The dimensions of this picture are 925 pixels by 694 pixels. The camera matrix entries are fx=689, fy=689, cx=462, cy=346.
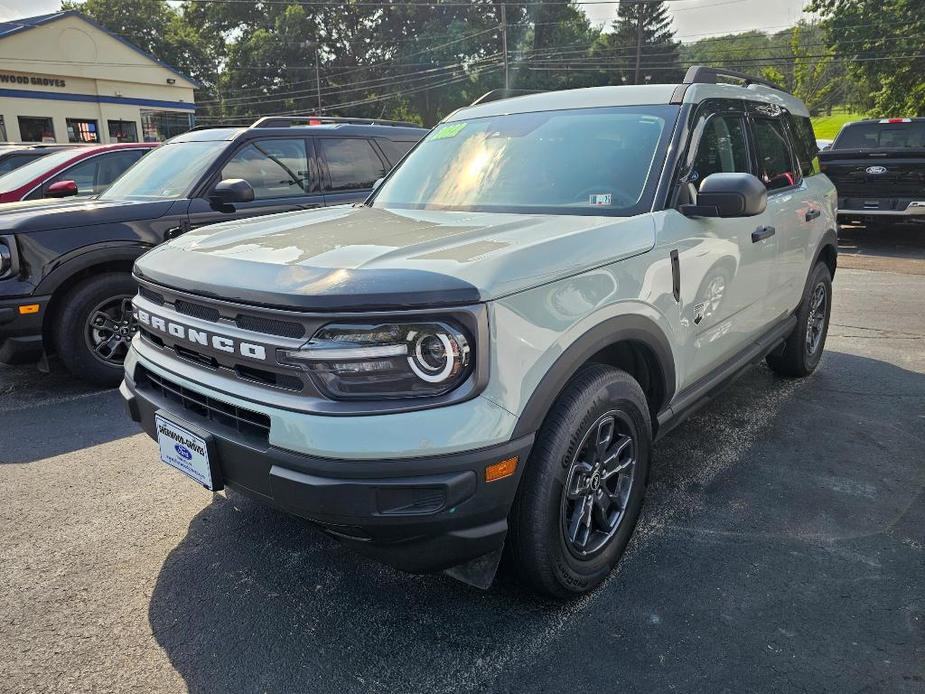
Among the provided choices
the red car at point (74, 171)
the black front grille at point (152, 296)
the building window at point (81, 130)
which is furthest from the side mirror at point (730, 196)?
the building window at point (81, 130)

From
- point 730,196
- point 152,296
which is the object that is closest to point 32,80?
point 152,296

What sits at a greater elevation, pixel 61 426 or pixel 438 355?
pixel 438 355

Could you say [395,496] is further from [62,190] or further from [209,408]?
[62,190]

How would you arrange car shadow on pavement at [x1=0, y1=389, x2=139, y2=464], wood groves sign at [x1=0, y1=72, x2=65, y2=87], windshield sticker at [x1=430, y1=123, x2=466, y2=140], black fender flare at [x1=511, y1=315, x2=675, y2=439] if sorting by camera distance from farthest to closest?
1. wood groves sign at [x1=0, y1=72, x2=65, y2=87]
2. car shadow on pavement at [x1=0, y1=389, x2=139, y2=464]
3. windshield sticker at [x1=430, y1=123, x2=466, y2=140]
4. black fender flare at [x1=511, y1=315, x2=675, y2=439]

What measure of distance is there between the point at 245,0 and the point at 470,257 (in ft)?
227

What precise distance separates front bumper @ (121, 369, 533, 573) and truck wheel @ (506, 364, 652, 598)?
0.46 feet

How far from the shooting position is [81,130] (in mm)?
33938

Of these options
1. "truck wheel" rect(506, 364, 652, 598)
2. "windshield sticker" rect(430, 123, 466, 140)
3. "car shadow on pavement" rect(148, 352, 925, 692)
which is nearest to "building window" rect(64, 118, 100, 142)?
"windshield sticker" rect(430, 123, 466, 140)

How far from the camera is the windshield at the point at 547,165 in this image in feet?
9.86

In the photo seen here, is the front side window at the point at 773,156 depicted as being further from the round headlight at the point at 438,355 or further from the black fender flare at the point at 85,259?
the black fender flare at the point at 85,259

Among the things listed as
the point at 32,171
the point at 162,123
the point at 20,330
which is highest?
the point at 162,123

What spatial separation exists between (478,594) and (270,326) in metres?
1.30

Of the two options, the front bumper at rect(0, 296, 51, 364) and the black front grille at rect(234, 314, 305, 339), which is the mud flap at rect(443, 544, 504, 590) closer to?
the black front grille at rect(234, 314, 305, 339)

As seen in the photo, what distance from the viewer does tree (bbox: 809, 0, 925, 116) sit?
23.6 m
